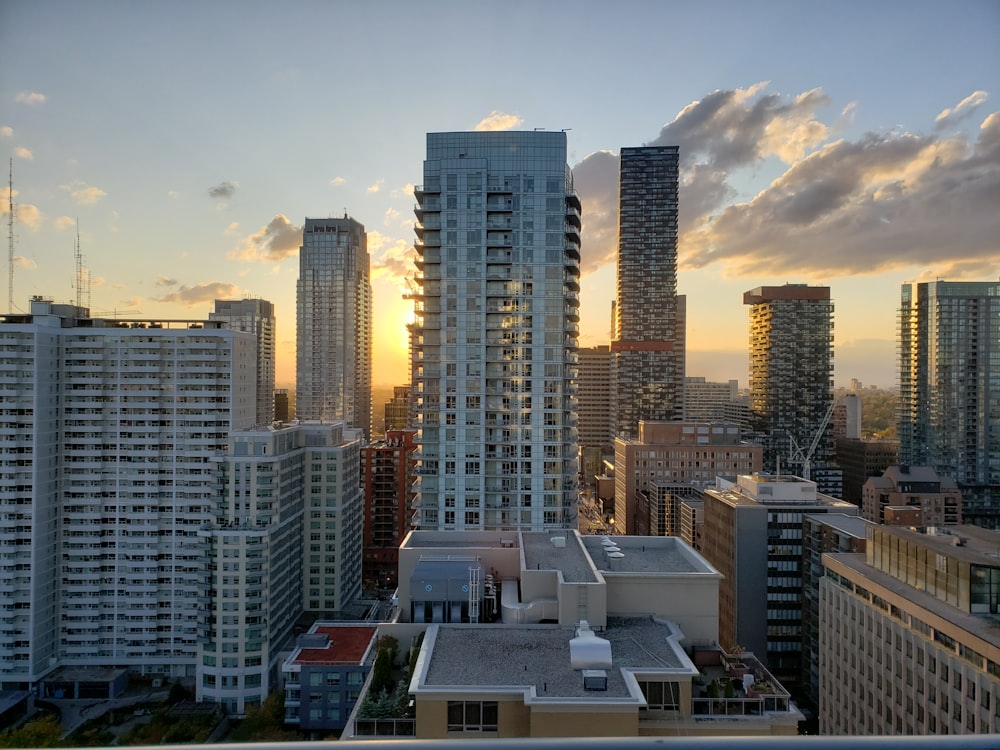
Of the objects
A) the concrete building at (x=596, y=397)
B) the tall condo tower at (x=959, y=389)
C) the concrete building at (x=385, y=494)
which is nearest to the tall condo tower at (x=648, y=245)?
the concrete building at (x=596, y=397)

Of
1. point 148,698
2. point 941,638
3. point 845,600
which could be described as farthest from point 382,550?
point 941,638

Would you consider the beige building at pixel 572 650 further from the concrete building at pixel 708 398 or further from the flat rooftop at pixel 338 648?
the concrete building at pixel 708 398

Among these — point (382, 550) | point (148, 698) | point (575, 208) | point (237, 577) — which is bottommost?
point (148, 698)

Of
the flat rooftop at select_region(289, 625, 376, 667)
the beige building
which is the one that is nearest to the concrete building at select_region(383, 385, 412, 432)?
the flat rooftop at select_region(289, 625, 376, 667)

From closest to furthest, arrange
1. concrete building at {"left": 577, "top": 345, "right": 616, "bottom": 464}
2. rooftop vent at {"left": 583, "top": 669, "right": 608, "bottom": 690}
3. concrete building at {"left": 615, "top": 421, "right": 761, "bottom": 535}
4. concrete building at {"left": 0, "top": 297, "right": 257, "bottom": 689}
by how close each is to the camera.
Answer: rooftop vent at {"left": 583, "top": 669, "right": 608, "bottom": 690}, concrete building at {"left": 0, "top": 297, "right": 257, "bottom": 689}, concrete building at {"left": 615, "top": 421, "right": 761, "bottom": 535}, concrete building at {"left": 577, "top": 345, "right": 616, "bottom": 464}

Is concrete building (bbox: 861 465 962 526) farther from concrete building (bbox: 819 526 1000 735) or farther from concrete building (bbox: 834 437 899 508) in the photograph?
concrete building (bbox: 819 526 1000 735)

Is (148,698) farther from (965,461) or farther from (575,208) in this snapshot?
(965,461)
